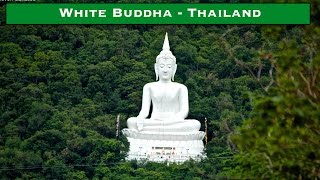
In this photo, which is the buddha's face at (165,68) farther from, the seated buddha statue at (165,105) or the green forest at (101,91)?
the green forest at (101,91)

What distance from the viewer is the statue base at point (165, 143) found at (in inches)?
1302

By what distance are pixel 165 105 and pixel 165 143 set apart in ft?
2.80

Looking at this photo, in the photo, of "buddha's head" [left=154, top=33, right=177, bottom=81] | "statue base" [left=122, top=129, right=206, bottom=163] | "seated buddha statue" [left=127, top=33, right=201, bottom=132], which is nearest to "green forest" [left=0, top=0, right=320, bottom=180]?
"statue base" [left=122, top=129, right=206, bottom=163]

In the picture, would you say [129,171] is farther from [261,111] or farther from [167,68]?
[261,111]

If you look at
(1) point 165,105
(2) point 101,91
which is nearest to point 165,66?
(1) point 165,105

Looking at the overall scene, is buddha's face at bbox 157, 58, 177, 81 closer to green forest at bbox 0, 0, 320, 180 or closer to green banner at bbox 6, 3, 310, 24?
green forest at bbox 0, 0, 320, 180

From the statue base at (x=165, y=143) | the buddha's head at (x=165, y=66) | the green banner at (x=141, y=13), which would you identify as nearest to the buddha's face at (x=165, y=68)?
the buddha's head at (x=165, y=66)

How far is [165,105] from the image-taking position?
111ft

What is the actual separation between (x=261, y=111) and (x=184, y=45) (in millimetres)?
25797

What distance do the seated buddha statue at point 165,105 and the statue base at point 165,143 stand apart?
105 mm

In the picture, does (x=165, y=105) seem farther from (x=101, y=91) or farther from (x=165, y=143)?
(x=101, y=91)

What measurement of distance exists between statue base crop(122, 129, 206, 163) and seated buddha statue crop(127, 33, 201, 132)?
4.2 inches

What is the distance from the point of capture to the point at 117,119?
3466 cm

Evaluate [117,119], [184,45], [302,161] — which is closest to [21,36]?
[184,45]
